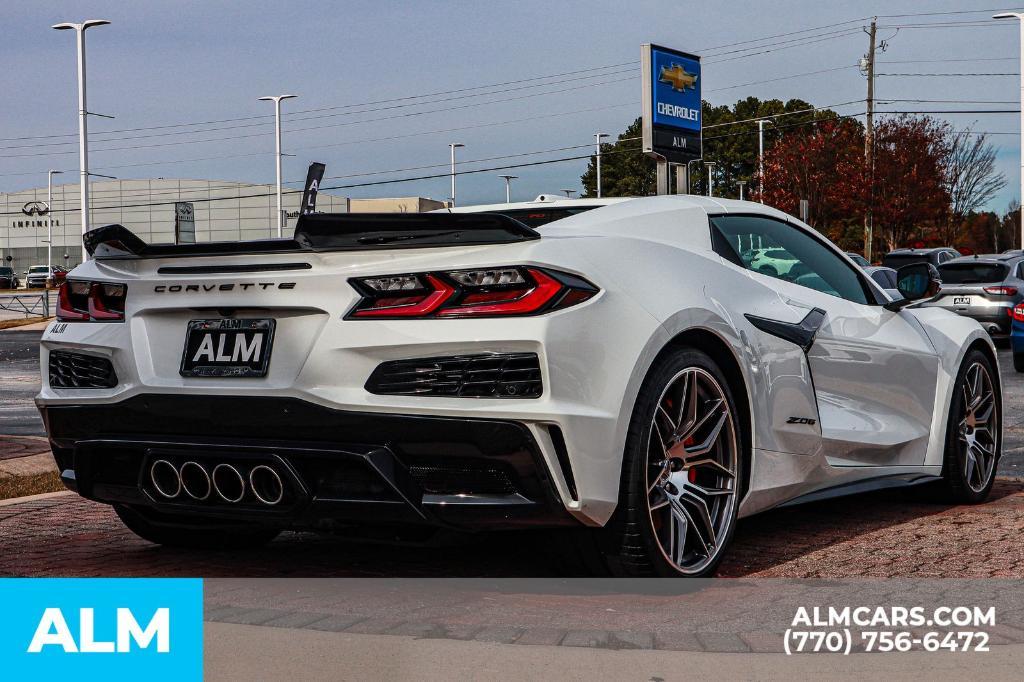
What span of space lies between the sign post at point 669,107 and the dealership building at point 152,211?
210 ft

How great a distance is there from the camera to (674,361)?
4.45 metres

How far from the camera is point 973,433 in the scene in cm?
665

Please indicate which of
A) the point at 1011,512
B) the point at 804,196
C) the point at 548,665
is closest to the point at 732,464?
the point at 548,665

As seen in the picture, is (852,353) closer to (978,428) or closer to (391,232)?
(978,428)

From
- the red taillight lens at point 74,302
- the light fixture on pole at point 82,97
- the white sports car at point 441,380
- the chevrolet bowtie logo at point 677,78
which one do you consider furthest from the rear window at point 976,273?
the light fixture on pole at point 82,97

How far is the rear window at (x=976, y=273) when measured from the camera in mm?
20797

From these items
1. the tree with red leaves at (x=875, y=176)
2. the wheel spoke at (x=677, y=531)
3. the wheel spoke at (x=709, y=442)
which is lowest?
the wheel spoke at (x=677, y=531)

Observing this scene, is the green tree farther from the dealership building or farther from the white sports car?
the white sports car

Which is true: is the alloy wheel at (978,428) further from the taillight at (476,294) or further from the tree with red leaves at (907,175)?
the tree with red leaves at (907,175)

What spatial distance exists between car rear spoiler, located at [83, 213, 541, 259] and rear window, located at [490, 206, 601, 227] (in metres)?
0.91

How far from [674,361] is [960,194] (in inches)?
2817

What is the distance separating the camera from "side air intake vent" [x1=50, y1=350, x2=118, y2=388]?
4.50 metres

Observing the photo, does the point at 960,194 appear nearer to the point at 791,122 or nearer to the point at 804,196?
the point at 804,196

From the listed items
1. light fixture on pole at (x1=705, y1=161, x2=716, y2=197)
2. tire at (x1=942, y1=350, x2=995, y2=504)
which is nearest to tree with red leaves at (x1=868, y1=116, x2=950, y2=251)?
light fixture on pole at (x1=705, y1=161, x2=716, y2=197)
